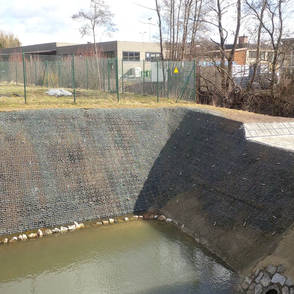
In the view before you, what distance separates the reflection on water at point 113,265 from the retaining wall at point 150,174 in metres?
0.62

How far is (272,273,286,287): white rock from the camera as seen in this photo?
19.9 ft

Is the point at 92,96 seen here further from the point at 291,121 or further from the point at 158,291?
the point at 158,291

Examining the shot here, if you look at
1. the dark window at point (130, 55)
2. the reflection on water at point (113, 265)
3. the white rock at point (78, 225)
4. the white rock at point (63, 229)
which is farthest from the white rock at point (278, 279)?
the dark window at point (130, 55)

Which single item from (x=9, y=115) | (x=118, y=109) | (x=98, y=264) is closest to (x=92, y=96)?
(x=118, y=109)

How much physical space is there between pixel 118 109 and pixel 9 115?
4.04 m

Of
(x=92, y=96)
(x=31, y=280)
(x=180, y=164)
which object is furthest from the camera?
(x=92, y=96)

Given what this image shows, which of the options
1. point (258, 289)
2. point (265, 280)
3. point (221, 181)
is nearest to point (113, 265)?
point (258, 289)

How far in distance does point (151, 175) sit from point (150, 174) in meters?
0.05

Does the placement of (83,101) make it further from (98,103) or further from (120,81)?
(120,81)

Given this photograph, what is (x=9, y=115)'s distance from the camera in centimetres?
1177

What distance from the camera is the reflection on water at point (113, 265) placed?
7.43m

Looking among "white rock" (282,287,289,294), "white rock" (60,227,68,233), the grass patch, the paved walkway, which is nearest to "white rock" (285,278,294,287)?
"white rock" (282,287,289,294)

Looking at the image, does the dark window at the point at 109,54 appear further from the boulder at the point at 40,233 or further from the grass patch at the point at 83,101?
the boulder at the point at 40,233

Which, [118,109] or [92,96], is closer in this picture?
[118,109]
